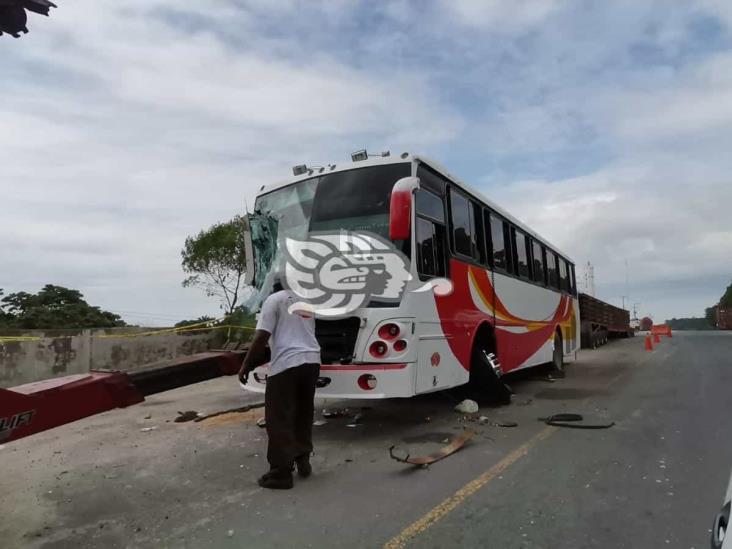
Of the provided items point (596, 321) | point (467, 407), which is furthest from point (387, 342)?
point (596, 321)

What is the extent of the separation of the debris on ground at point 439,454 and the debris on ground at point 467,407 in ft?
4.30

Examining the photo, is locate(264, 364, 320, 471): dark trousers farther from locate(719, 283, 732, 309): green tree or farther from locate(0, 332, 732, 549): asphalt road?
locate(719, 283, 732, 309): green tree

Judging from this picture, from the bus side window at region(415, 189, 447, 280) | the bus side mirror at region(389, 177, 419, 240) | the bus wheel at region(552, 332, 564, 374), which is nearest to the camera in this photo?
the bus side mirror at region(389, 177, 419, 240)

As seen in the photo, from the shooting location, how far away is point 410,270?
6059 mm

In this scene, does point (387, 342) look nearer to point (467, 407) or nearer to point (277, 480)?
point (277, 480)

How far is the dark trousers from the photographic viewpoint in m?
4.73

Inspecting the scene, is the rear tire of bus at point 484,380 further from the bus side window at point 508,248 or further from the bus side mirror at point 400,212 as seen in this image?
the bus side mirror at point 400,212

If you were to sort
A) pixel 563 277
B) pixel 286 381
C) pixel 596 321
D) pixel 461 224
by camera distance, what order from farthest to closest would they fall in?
pixel 596 321
pixel 563 277
pixel 461 224
pixel 286 381

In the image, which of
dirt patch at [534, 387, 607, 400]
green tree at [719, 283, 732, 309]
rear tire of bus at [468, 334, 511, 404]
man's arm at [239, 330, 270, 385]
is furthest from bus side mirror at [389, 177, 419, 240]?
green tree at [719, 283, 732, 309]

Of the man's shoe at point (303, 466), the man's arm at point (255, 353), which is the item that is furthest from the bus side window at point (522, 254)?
the man's arm at point (255, 353)

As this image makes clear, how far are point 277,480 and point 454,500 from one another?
147cm

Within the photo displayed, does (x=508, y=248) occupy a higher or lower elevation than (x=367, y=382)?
higher

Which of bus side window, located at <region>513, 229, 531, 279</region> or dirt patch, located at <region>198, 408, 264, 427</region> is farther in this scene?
bus side window, located at <region>513, 229, 531, 279</region>

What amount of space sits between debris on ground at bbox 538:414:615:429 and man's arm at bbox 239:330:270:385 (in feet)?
13.0
